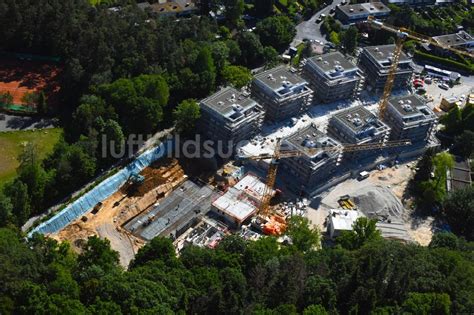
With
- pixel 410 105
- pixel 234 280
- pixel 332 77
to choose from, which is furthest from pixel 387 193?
pixel 234 280

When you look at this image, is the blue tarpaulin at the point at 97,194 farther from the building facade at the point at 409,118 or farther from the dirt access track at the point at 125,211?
the building facade at the point at 409,118

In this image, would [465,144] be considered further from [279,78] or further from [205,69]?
[205,69]

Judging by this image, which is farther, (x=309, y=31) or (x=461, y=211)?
(x=309, y=31)

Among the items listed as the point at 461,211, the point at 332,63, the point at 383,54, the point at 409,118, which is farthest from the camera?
the point at 383,54

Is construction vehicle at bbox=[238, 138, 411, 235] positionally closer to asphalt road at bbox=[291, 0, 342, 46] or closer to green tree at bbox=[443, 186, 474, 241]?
→ green tree at bbox=[443, 186, 474, 241]

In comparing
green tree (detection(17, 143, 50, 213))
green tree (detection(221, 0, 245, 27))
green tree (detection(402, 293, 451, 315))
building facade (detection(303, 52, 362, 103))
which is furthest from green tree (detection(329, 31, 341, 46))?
green tree (detection(402, 293, 451, 315))

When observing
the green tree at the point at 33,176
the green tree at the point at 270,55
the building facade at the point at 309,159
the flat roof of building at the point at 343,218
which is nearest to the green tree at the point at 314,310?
the flat roof of building at the point at 343,218

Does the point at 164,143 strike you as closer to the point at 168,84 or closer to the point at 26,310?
the point at 168,84
